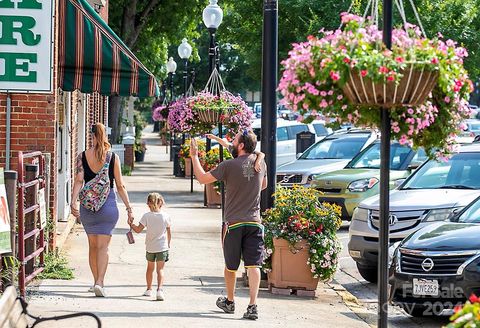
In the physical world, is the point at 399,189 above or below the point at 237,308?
above

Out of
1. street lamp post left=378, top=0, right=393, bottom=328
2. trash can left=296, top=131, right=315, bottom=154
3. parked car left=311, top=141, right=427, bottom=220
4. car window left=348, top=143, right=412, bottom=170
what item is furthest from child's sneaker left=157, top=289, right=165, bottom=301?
trash can left=296, top=131, right=315, bottom=154

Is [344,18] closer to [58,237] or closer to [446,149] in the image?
[446,149]

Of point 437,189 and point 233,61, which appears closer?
point 437,189

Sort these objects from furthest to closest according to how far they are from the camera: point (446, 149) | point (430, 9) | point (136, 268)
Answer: point (430, 9), point (136, 268), point (446, 149)

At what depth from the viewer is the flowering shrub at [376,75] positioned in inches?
253

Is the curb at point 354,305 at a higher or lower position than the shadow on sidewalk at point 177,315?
lower

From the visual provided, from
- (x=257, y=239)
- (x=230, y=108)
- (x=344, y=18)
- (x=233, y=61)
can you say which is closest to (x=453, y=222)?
(x=257, y=239)

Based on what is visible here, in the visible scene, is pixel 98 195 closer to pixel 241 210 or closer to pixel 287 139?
pixel 241 210

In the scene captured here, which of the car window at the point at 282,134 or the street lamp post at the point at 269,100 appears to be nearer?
the street lamp post at the point at 269,100

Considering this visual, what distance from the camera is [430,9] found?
106 feet

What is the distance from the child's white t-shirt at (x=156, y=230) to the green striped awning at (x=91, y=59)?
136 inches

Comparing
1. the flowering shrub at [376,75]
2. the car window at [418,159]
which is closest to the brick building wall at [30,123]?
the flowering shrub at [376,75]

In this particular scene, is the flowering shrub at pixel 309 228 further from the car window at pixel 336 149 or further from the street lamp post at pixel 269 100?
the car window at pixel 336 149

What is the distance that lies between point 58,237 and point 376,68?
31.3 feet
